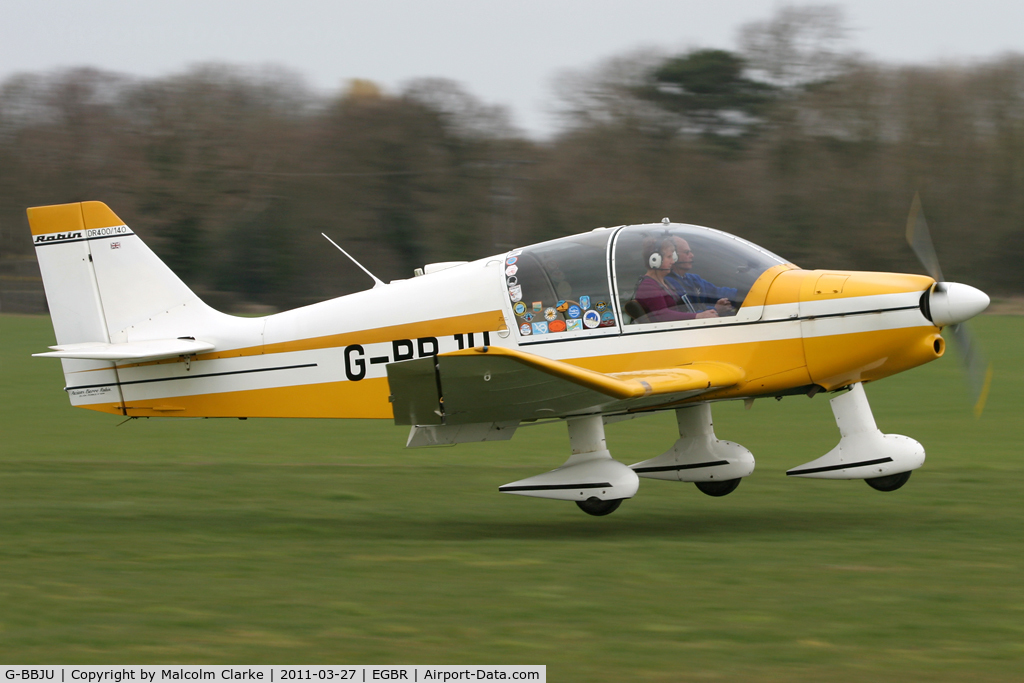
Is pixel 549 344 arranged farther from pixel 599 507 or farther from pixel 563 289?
pixel 599 507

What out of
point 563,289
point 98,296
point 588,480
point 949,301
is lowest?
point 588,480

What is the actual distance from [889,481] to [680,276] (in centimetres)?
216

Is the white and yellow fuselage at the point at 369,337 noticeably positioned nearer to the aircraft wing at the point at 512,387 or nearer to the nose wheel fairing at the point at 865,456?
the aircraft wing at the point at 512,387

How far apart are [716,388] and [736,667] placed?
3.17 m

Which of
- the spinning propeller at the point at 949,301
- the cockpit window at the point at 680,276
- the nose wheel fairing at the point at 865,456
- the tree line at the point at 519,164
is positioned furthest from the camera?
the tree line at the point at 519,164

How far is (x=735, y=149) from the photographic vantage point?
41.6 m

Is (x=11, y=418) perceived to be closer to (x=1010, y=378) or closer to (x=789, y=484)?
Result: (x=789, y=484)

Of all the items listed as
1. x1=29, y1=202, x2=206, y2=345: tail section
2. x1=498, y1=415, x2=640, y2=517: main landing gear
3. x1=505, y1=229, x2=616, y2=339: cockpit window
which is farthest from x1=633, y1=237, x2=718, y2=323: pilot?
x1=29, y1=202, x2=206, y2=345: tail section

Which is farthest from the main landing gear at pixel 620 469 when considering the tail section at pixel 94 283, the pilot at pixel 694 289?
the tail section at pixel 94 283

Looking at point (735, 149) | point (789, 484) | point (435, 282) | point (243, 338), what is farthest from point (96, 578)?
point (735, 149)

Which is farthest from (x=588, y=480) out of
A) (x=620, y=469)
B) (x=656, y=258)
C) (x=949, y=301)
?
(x=949, y=301)

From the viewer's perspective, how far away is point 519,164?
38.4 metres

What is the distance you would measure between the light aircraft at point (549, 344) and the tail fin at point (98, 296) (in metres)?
0.02

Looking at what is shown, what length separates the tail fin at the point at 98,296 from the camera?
8.74 metres
